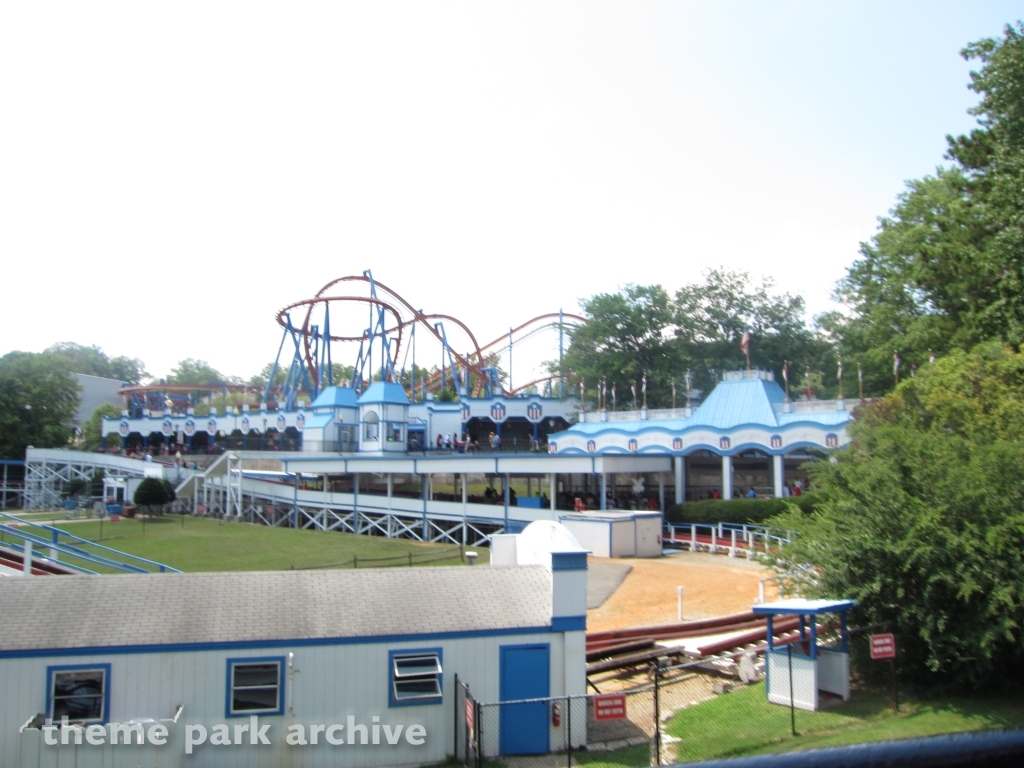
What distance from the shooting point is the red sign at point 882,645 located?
12375mm

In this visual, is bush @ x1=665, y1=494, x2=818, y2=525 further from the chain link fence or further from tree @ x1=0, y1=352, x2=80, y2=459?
tree @ x1=0, y1=352, x2=80, y2=459

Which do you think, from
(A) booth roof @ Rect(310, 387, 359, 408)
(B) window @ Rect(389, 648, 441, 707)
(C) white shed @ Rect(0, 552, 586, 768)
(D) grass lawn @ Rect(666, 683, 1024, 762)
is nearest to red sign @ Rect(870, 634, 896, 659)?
(D) grass lawn @ Rect(666, 683, 1024, 762)

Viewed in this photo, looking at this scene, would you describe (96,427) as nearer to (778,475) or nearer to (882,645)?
(778,475)

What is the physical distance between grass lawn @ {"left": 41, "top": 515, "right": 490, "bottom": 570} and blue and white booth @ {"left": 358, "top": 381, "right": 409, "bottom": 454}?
10764 millimetres

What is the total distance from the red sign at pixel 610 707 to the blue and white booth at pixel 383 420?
38.8 metres

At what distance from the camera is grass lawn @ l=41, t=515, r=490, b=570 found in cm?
2755

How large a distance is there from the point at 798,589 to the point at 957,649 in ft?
10.0

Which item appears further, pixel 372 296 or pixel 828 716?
pixel 372 296

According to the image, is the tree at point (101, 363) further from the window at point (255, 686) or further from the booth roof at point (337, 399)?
the window at point (255, 686)

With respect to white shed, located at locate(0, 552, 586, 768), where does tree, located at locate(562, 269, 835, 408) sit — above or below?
above

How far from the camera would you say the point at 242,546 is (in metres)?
31.6

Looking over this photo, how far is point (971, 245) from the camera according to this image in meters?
25.9

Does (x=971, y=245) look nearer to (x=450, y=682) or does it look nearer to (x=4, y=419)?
(x=450, y=682)

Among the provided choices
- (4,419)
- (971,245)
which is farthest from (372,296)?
(971,245)
